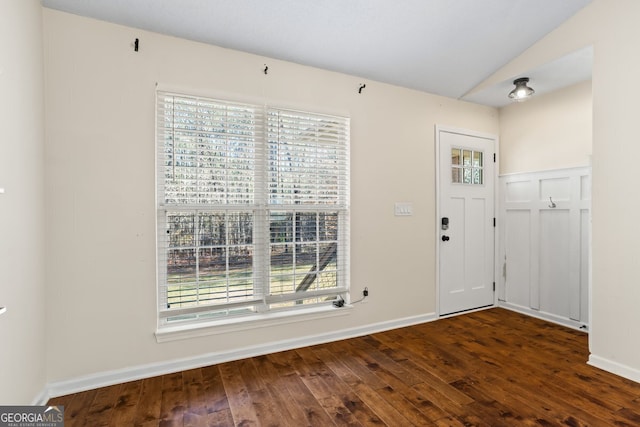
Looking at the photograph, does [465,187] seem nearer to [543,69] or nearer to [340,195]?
[543,69]

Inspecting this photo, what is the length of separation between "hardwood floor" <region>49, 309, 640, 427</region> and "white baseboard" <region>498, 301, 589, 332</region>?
35cm

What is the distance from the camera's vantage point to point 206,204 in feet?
8.03

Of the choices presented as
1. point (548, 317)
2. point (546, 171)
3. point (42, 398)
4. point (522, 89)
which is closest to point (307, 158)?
point (522, 89)

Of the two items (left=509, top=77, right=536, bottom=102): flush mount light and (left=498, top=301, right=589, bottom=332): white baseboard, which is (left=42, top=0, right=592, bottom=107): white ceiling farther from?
(left=498, top=301, right=589, bottom=332): white baseboard

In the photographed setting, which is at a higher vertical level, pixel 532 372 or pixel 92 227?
pixel 92 227

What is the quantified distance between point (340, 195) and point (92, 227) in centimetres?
193

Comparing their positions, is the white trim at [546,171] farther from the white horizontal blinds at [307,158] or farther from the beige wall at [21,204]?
the beige wall at [21,204]

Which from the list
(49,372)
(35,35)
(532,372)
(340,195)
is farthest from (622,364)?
(35,35)

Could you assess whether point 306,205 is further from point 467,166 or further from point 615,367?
point 615,367

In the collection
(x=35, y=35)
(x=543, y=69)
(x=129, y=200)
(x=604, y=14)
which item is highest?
(x=604, y=14)

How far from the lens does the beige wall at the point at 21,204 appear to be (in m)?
1.50

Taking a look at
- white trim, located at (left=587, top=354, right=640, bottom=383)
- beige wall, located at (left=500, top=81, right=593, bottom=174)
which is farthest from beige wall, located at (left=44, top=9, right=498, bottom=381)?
beige wall, located at (left=500, top=81, right=593, bottom=174)

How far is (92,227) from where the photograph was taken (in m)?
2.13

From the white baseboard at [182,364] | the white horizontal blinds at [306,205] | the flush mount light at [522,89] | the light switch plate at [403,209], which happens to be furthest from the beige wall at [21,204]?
the flush mount light at [522,89]
